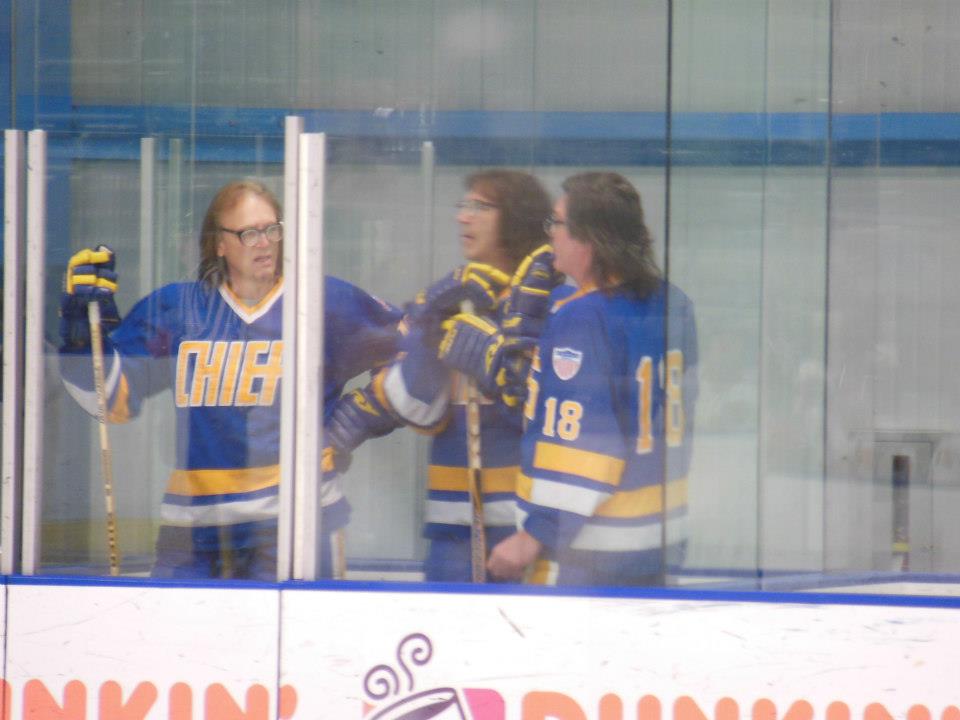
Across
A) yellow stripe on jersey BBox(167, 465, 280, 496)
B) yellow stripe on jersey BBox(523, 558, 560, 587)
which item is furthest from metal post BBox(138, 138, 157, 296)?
yellow stripe on jersey BBox(523, 558, 560, 587)

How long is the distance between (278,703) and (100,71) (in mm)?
1871

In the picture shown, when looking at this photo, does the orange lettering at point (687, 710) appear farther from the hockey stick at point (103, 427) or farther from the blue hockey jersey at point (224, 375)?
the hockey stick at point (103, 427)

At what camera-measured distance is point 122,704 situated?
10.6ft

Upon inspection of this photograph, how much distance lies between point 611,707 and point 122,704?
4.45 feet

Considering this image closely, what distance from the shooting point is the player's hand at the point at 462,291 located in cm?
326

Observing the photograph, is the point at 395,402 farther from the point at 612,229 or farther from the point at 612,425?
the point at 612,229

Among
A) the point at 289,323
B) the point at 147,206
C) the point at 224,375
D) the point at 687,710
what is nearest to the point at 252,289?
the point at 289,323

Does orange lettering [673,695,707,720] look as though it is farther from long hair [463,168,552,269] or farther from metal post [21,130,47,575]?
metal post [21,130,47,575]

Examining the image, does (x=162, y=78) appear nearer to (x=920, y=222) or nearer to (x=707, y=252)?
(x=707, y=252)

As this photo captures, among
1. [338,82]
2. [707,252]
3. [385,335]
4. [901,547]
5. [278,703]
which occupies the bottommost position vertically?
[278,703]

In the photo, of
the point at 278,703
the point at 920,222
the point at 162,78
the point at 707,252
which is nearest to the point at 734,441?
the point at 707,252

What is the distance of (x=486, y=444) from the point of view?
3270 mm

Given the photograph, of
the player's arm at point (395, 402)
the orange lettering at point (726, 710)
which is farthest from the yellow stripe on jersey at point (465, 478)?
the orange lettering at point (726, 710)

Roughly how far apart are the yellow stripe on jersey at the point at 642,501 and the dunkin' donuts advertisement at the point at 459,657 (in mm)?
245
